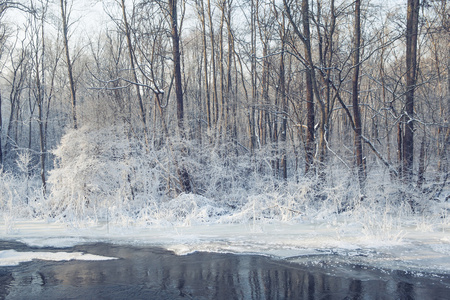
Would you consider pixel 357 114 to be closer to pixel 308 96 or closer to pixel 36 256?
pixel 308 96

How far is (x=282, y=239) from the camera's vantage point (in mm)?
8469

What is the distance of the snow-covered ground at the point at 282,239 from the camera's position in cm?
700

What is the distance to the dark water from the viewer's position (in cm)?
534

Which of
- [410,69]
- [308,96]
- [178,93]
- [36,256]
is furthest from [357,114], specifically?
[36,256]

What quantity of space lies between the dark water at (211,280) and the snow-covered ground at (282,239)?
1.67ft

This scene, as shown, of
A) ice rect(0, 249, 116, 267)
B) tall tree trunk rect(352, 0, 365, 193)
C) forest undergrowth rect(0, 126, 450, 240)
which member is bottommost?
ice rect(0, 249, 116, 267)

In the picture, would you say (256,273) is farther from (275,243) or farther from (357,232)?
(357,232)

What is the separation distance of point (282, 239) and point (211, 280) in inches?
117

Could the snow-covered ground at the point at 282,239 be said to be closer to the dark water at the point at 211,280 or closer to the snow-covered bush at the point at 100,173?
the dark water at the point at 211,280

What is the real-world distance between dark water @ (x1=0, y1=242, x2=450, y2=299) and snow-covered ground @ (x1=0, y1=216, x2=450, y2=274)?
1.67ft

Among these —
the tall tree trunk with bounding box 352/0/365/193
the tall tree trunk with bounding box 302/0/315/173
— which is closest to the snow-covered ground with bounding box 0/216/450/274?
the tall tree trunk with bounding box 352/0/365/193

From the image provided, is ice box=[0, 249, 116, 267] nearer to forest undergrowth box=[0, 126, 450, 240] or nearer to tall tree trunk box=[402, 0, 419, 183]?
forest undergrowth box=[0, 126, 450, 240]

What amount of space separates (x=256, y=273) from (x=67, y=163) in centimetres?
1037

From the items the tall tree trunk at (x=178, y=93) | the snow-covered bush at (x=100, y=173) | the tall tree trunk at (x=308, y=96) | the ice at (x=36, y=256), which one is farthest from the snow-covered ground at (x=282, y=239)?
the tall tree trunk at (x=178, y=93)
